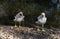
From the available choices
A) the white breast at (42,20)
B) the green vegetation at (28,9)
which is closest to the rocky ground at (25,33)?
the white breast at (42,20)

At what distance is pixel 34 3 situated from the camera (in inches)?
310

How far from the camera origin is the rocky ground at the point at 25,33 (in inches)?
235

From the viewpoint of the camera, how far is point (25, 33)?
616 cm

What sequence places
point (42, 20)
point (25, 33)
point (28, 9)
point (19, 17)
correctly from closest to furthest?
1. point (25, 33)
2. point (42, 20)
3. point (19, 17)
4. point (28, 9)

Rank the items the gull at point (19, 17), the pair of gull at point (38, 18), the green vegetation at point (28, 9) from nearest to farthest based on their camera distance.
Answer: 1. the pair of gull at point (38, 18)
2. the gull at point (19, 17)
3. the green vegetation at point (28, 9)

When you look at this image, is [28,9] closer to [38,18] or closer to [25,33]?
[38,18]

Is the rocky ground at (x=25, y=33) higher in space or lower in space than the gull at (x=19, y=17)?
lower

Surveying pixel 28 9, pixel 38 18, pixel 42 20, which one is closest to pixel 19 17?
pixel 38 18

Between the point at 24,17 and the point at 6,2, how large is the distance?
0.90 meters

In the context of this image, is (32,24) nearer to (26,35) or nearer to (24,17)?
(24,17)

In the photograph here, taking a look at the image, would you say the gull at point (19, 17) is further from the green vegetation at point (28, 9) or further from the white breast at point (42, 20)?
the white breast at point (42, 20)

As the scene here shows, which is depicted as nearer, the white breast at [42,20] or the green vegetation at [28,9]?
the white breast at [42,20]

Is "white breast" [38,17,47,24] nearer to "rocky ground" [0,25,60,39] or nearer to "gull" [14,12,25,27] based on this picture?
"rocky ground" [0,25,60,39]

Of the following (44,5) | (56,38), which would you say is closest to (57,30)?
(56,38)
